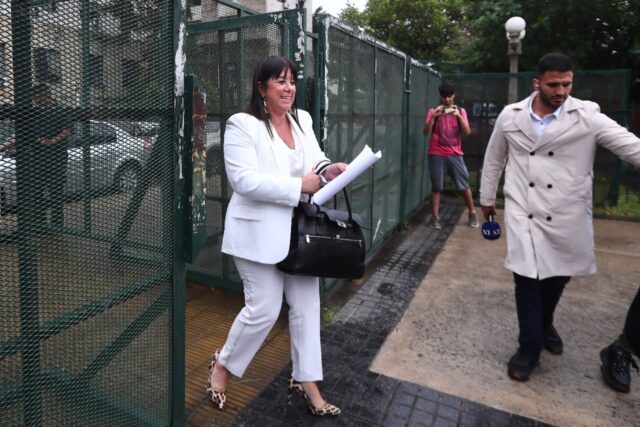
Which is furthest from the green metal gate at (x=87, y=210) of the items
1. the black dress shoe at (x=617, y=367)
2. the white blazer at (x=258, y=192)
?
the black dress shoe at (x=617, y=367)

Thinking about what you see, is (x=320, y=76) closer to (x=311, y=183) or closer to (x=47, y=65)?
(x=311, y=183)

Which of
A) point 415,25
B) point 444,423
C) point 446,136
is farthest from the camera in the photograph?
point 415,25

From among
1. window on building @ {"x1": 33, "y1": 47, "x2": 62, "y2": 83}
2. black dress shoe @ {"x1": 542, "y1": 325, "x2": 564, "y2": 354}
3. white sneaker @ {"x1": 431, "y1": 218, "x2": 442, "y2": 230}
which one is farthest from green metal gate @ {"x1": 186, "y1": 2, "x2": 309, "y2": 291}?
white sneaker @ {"x1": 431, "y1": 218, "x2": 442, "y2": 230}

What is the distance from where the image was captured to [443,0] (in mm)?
22203

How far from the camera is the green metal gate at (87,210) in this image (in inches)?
60.3

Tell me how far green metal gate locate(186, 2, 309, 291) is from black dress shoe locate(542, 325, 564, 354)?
2.38 m

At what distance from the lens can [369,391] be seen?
9.78 feet

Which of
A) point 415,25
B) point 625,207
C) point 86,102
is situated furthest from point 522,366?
point 415,25

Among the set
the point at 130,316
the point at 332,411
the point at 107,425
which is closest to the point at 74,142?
the point at 130,316

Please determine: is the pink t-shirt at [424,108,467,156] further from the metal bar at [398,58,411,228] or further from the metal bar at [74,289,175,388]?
the metal bar at [74,289,175,388]

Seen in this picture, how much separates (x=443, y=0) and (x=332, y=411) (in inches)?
901

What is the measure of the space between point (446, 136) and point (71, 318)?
5.97 m

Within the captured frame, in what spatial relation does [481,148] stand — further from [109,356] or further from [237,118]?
[109,356]

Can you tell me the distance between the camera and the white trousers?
2.51 metres
